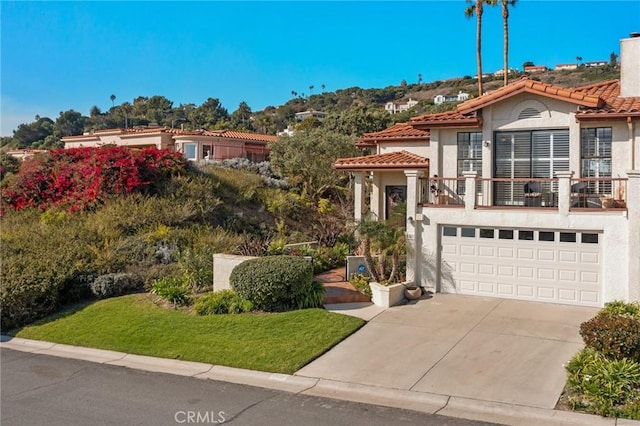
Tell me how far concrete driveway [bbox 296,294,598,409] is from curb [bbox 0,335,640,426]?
0.78 feet

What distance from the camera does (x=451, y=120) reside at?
1644 cm

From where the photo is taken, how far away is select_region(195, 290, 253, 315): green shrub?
1306 cm

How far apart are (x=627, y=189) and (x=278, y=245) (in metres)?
9.64

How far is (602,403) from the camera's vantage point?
25.8ft

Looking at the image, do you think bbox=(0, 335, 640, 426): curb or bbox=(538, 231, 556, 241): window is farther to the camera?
bbox=(538, 231, 556, 241): window

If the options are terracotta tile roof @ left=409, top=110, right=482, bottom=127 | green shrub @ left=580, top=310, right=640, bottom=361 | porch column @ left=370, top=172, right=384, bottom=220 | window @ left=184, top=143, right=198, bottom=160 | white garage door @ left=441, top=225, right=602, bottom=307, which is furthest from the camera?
window @ left=184, top=143, right=198, bottom=160

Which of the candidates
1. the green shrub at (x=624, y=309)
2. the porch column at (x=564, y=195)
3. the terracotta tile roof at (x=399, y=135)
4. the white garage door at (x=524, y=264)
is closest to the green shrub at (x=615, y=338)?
the green shrub at (x=624, y=309)

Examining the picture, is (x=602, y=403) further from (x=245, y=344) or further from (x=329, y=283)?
(x=329, y=283)

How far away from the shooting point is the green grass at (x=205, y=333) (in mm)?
10623

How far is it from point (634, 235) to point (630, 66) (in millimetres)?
5874

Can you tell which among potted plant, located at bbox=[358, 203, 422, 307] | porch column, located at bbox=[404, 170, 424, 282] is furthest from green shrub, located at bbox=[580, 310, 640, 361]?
porch column, located at bbox=[404, 170, 424, 282]

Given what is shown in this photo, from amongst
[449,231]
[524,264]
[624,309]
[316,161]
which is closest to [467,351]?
[624,309]

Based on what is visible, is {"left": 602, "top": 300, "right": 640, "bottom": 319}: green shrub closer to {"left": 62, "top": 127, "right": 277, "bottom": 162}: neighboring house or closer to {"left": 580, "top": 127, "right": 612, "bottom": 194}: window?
{"left": 580, "top": 127, "right": 612, "bottom": 194}: window

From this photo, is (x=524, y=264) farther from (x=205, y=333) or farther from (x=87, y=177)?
(x=87, y=177)
